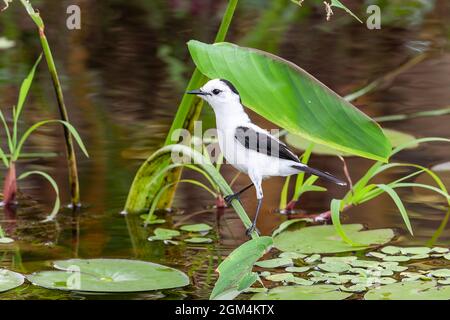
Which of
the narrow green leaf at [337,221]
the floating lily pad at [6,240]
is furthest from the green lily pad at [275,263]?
the floating lily pad at [6,240]

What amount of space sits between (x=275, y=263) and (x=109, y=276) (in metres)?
0.41

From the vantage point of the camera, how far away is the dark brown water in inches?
111

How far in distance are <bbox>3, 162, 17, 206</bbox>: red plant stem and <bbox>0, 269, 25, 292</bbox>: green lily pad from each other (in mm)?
573

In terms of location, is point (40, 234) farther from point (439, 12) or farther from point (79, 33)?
point (439, 12)

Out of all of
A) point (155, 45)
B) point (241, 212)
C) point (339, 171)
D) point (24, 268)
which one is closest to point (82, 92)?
point (155, 45)

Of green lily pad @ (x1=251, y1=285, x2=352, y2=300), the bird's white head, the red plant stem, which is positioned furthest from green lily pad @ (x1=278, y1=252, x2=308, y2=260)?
the red plant stem

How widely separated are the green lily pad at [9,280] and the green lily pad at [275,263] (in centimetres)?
57

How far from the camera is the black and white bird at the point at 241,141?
7.59ft

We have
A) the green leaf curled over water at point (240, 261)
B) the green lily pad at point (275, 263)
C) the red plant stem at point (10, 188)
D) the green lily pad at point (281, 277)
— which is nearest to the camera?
the green leaf curled over water at point (240, 261)

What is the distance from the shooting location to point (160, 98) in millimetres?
4250

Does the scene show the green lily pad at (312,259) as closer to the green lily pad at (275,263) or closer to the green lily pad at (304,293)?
the green lily pad at (275,263)

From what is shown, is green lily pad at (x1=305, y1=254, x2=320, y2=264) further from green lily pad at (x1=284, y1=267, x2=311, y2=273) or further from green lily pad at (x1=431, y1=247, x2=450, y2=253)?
green lily pad at (x1=431, y1=247, x2=450, y2=253)

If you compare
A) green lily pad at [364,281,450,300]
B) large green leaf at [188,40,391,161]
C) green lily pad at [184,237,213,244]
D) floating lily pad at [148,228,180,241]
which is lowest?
green lily pad at [184,237,213,244]

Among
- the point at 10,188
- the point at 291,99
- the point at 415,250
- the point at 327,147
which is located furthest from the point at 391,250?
the point at 10,188
